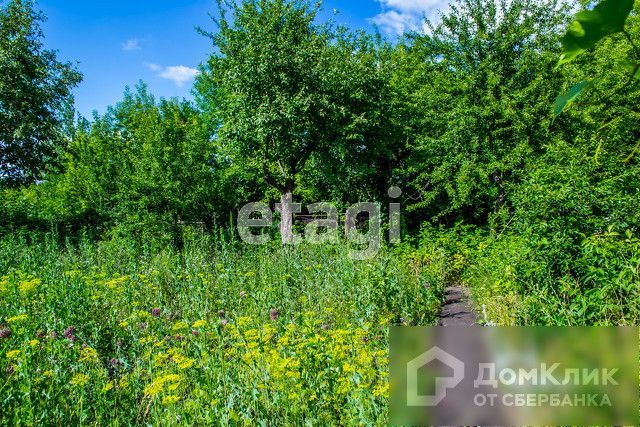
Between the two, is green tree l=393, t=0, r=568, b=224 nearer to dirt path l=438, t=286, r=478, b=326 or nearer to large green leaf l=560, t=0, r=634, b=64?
dirt path l=438, t=286, r=478, b=326

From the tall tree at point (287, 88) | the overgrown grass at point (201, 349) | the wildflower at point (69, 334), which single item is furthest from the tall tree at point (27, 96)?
the wildflower at point (69, 334)

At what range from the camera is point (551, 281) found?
15.4ft

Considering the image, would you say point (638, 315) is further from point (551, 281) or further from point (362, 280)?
point (362, 280)

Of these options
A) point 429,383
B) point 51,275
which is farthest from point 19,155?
point 429,383

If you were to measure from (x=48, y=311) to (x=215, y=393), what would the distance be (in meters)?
2.76

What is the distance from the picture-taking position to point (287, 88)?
10.7 metres

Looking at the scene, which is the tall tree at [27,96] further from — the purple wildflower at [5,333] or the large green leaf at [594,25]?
the large green leaf at [594,25]

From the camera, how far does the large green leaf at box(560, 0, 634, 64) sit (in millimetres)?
370

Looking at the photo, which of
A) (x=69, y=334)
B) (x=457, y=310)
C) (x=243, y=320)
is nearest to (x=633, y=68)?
(x=243, y=320)

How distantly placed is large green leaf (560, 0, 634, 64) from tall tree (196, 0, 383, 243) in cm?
1015

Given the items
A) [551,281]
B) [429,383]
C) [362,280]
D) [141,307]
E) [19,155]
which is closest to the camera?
[429,383]

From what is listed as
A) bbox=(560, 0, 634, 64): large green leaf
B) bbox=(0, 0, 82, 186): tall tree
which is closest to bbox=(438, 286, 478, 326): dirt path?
bbox=(560, 0, 634, 64): large green leaf

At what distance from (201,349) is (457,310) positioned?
4314mm

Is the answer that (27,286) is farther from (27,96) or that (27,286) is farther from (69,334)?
(27,96)
